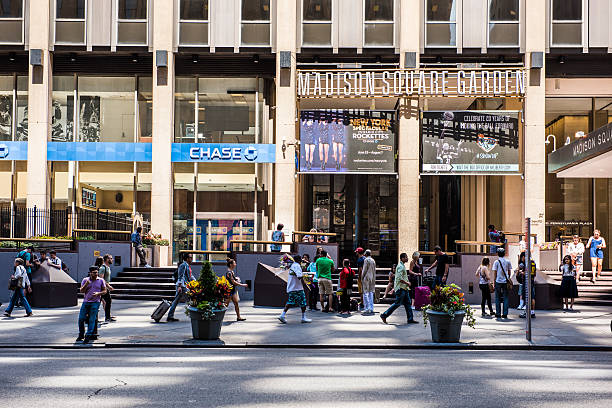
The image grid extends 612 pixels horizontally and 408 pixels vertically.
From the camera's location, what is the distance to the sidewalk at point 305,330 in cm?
1527

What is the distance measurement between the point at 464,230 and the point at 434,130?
703 cm

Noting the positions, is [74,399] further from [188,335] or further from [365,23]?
[365,23]

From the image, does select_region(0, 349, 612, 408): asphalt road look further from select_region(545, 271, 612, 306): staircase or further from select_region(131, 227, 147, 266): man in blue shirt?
select_region(131, 227, 147, 266): man in blue shirt

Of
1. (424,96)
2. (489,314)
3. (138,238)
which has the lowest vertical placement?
(489,314)

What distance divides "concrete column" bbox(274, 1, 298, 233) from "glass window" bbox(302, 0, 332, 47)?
1.88ft

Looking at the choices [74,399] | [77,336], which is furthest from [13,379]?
[77,336]

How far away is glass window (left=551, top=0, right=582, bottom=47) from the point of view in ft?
98.3

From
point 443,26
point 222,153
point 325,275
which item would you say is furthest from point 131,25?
point 325,275

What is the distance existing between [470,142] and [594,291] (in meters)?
8.71

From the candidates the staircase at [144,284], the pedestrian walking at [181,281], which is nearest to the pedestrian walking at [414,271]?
the pedestrian walking at [181,281]

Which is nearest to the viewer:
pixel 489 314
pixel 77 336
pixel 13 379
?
pixel 13 379

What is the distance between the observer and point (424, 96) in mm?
30219

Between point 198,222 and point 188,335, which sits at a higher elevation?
point 198,222

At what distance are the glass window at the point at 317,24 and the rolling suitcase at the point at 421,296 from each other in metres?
13.2
